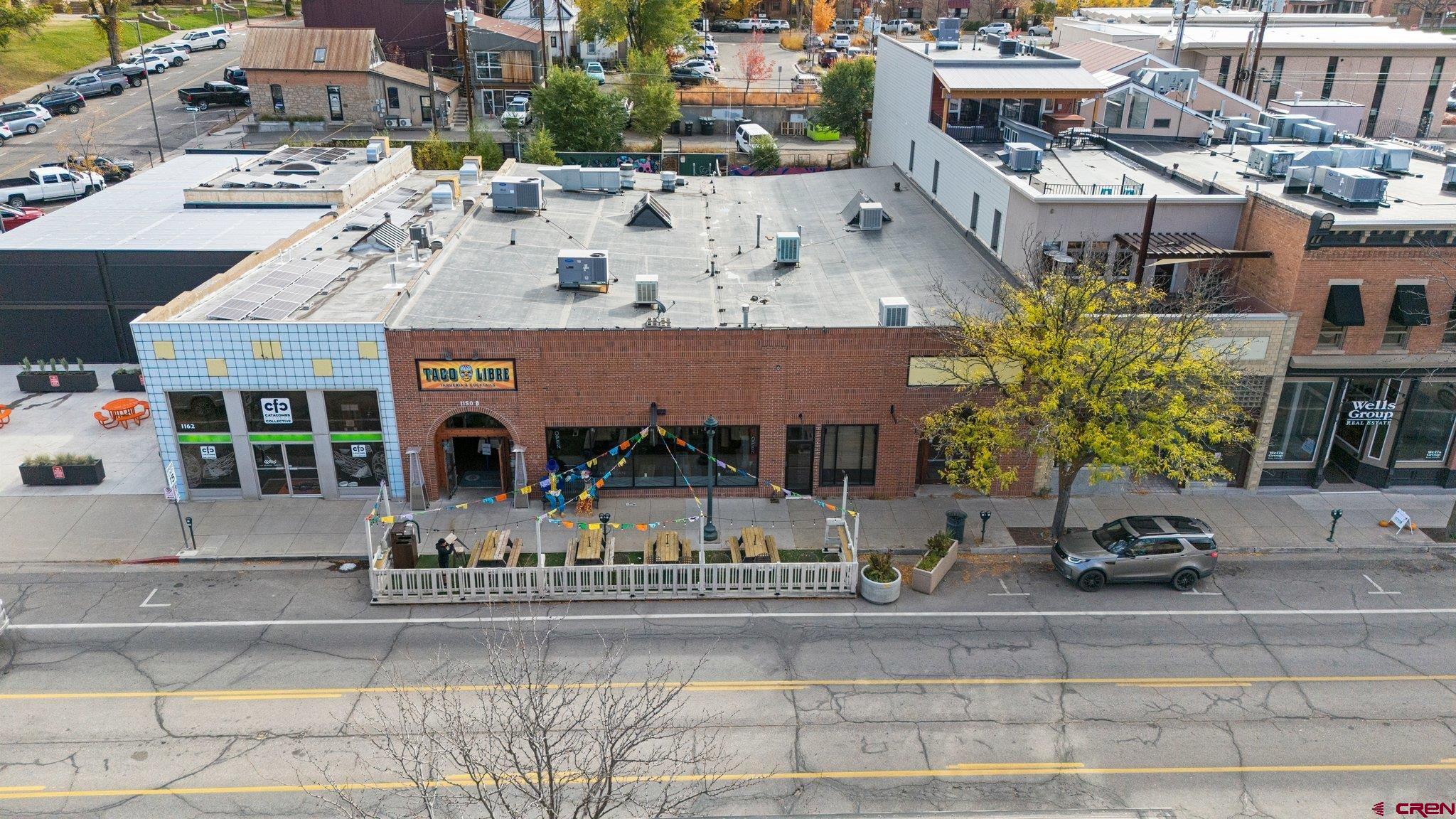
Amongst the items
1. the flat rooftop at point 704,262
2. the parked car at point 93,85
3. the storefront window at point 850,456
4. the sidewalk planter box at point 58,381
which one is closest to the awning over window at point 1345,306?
the flat rooftop at point 704,262

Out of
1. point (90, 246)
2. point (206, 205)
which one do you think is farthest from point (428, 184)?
point (90, 246)

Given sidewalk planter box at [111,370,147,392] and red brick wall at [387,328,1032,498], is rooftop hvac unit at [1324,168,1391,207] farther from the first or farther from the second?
sidewalk planter box at [111,370,147,392]

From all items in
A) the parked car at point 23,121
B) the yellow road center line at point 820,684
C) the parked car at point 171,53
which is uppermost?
the parked car at point 171,53

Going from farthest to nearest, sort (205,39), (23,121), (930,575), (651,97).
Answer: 1. (205,39)
2. (23,121)
3. (651,97)
4. (930,575)

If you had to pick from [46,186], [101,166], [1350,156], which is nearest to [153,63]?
[101,166]

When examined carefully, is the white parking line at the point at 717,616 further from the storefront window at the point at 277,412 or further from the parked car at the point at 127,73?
the parked car at the point at 127,73

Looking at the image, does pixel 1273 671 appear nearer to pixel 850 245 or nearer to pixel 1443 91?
pixel 850 245

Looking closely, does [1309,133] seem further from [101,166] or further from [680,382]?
[101,166]
